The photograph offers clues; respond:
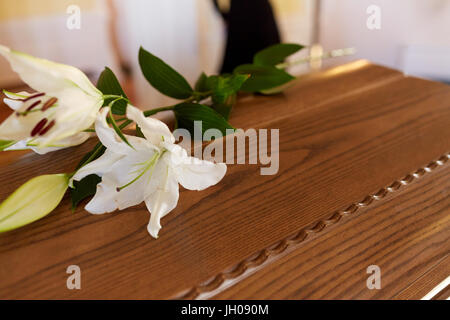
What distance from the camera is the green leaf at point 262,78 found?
71 centimetres

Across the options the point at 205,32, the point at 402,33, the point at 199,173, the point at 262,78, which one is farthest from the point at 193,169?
the point at 205,32

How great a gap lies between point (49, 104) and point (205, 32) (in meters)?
2.03

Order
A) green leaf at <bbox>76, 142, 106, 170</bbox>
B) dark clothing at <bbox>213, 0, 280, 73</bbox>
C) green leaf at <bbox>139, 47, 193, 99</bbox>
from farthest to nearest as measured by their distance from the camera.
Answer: dark clothing at <bbox>213, 0, 280, 73</bbox> → green leaf at <bbox>139, 47, 193, 99</bbox> → green leaf at <bbox>76, 142, 106, 170</bbox>

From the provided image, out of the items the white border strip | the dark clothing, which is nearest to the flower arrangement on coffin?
the white border strip

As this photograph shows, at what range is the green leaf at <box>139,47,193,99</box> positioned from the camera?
0.60 m

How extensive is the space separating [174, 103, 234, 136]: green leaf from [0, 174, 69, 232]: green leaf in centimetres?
20

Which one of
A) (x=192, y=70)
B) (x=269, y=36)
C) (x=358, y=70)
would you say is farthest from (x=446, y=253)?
→ (x=192, y=70)

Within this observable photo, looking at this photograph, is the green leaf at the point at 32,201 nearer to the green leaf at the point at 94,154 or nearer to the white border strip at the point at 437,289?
the green leaf at the point at 94,154

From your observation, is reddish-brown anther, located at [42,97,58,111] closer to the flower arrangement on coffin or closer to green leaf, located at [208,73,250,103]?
the flower arrangement on coffin

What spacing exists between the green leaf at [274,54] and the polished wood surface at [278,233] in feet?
0.60

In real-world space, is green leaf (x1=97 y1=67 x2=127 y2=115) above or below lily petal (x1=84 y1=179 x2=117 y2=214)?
above

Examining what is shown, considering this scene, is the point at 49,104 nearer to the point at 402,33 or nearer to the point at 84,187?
the point at 84,187

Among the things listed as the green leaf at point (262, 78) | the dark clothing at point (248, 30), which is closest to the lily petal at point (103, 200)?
the green leaf at point (262, 78)

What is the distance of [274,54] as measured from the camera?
2.51 ft
